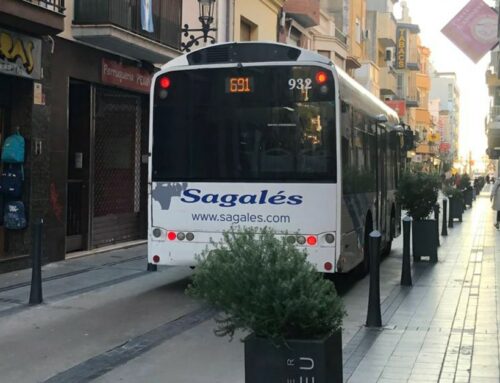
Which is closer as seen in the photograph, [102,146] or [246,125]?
[246,125]

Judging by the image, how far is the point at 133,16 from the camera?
47.2 ft

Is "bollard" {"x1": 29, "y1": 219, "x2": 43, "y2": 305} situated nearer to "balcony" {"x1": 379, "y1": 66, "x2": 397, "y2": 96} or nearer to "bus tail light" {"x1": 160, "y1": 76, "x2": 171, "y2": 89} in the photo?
"bus tail light" {"x1": 160, "y1": 76, "x2": 171, "y2": 89}

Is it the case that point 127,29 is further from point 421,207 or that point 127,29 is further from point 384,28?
point 384,28

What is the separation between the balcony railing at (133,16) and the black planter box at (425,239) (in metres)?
7.04

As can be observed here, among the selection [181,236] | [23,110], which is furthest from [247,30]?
[181,236]

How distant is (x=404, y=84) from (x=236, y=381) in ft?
207

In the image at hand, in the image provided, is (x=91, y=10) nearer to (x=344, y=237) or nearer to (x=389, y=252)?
(x=344, y=237)

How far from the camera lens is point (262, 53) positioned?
29.8 feet

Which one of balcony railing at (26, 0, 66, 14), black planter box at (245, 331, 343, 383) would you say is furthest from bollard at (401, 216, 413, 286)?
balcony railing at (26, 0, 66, 14)

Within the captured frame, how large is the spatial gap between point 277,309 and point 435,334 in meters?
3.89

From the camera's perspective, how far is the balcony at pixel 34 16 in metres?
10.4

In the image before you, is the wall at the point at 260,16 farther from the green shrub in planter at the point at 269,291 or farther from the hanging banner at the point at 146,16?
the green shrub in planter at the point at 269,291

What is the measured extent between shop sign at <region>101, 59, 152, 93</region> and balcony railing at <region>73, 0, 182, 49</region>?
83 cm

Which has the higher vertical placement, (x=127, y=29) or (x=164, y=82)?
(x=127, y=29)
